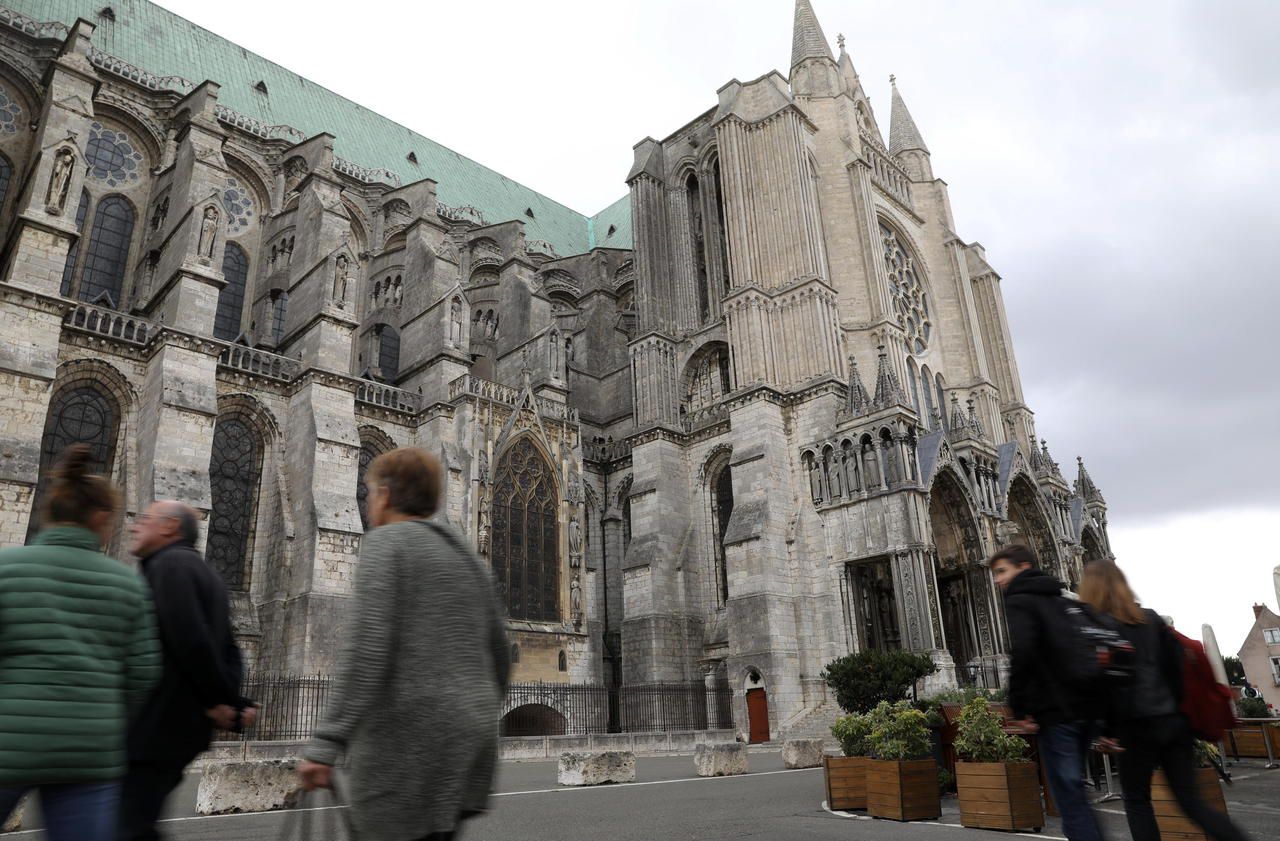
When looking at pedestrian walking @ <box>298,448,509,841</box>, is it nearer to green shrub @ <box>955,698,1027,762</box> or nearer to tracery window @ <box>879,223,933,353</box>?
green shrub @ <box>955,698,1027,762</box>

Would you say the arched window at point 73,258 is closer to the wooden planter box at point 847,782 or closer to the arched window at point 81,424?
the arched window at point 81,424

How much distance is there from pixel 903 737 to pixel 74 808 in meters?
6.28

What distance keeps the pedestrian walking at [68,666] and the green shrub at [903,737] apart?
19.6 ft

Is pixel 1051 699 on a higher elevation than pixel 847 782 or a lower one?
higher

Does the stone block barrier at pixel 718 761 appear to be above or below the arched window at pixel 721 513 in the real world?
below

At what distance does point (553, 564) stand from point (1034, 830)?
53.9 feet

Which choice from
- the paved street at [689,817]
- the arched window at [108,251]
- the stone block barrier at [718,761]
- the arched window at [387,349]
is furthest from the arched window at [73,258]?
the stone block barrier at [718,761]

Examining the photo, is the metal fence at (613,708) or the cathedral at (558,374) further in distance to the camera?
the metal fence at (613,708)

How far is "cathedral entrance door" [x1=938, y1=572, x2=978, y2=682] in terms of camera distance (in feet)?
68.5

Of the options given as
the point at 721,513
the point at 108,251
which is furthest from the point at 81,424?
the point at 721,513

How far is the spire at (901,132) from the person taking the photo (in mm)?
30741

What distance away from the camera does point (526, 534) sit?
69.3 feet

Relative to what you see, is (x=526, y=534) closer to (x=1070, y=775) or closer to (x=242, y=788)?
(x=242, y=788)

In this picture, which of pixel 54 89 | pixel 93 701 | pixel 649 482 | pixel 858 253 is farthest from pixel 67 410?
pixel 858 253
